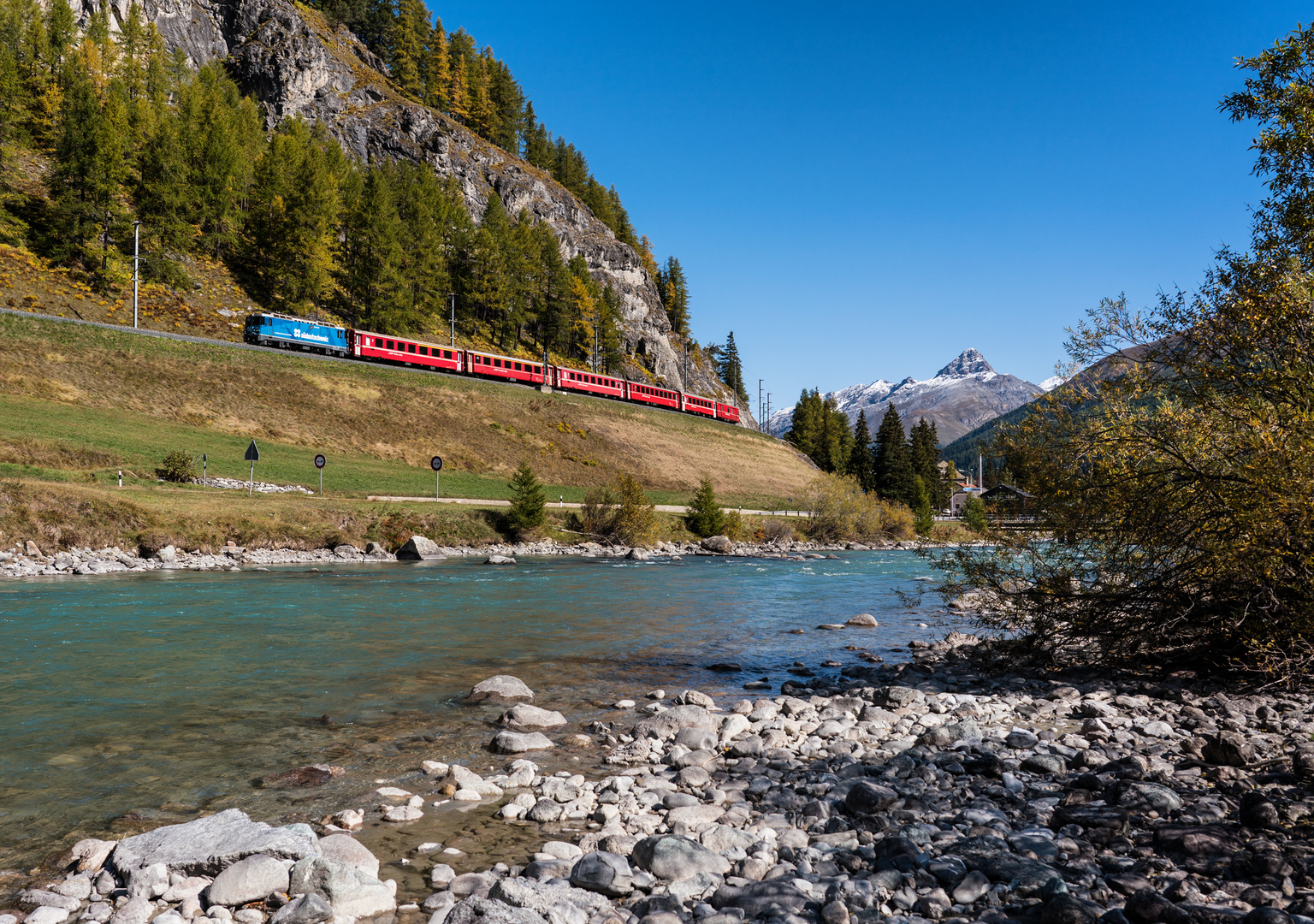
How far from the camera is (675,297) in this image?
160750 millimetres

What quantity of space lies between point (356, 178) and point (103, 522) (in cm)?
7853

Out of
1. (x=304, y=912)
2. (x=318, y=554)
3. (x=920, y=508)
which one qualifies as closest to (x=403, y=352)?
(x=318, y=554)

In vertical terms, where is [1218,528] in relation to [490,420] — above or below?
below

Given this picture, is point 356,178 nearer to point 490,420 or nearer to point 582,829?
point 490,420

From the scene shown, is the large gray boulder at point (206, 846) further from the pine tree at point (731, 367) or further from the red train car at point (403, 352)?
the pine tree at point (731, 367)

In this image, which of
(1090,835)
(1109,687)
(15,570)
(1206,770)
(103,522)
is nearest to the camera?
(1090,835)

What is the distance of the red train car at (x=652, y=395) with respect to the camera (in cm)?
8906

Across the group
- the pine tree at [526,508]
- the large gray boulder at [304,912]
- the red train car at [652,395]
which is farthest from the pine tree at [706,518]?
the large gray boulder at [304,912]

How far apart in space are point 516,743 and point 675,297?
157447 mm

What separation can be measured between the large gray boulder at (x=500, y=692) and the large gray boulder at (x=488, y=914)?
6315mm

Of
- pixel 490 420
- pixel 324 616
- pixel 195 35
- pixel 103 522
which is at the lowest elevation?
pixel 324 616

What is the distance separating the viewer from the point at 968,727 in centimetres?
914

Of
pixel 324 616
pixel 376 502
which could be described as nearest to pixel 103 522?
pixel 376 502

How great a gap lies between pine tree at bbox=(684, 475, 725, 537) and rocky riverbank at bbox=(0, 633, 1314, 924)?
3970 centimetres
